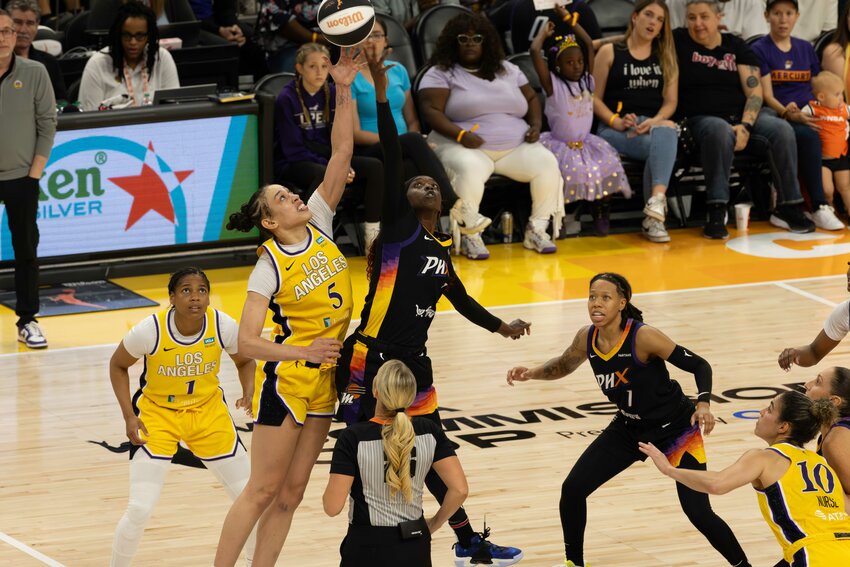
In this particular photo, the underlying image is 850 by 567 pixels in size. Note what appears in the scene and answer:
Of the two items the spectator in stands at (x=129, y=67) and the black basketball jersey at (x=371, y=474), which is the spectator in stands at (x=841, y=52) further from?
the black basketball jersey at (x=371, y=474)

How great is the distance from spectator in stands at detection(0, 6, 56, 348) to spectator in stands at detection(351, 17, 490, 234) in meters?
2.65

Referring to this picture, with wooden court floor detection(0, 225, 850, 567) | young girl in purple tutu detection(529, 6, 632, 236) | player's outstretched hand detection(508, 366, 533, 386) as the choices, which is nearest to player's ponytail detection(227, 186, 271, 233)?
player's outstretched hand detection(508, 366, 533, 386)

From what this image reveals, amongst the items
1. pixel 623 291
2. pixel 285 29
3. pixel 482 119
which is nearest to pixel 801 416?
pixel 623 291

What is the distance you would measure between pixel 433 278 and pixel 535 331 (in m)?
4.15

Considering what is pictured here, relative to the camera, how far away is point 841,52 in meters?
12.7

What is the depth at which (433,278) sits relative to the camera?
5500 millimetres

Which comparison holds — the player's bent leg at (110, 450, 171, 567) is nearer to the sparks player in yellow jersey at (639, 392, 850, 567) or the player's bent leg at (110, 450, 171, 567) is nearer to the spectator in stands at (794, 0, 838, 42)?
the sparks player in yellow jersey at (639, 392, 850, 567)

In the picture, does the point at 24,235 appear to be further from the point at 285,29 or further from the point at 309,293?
the point at 309,293

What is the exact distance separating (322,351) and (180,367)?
3.05ft

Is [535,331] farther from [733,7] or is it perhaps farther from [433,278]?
[733,7]

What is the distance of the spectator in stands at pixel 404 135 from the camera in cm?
1083

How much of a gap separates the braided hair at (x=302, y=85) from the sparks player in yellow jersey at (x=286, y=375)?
535cm

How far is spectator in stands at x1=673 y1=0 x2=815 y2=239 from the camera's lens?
1207 cm

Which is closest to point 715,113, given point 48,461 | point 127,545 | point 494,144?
point 494,144
